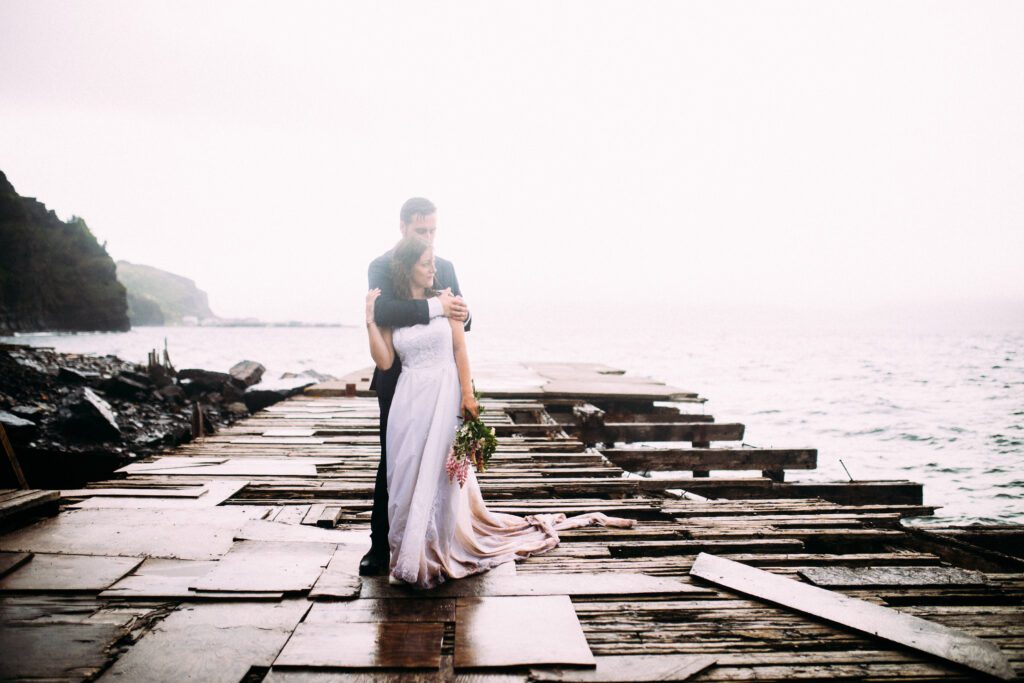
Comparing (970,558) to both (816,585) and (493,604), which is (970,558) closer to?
(816,585)

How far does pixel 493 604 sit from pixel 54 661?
2.17m

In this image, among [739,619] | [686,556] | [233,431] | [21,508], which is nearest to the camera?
[739,619]

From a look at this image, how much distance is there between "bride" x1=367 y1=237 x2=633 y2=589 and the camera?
147 inches

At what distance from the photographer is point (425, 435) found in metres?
3.83

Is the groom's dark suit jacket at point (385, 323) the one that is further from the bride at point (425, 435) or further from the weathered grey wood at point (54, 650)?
the weathered grey wood at point (54, 650)

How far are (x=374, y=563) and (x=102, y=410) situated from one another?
12.8 metres

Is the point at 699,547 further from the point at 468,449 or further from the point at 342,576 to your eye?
the point at 342,576

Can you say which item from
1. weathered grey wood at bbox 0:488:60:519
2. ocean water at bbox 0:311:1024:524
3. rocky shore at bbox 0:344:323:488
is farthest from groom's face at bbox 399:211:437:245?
ocean water at bbox 0:311:1024:524

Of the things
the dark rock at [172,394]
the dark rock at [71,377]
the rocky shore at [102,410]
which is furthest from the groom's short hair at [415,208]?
the dark rock at [71,377]

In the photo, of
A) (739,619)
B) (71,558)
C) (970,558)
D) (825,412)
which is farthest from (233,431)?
(825,412)

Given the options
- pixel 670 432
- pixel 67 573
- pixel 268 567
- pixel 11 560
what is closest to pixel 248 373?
pixel 670 432

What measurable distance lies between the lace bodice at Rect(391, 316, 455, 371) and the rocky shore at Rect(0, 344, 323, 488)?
23.6 feet

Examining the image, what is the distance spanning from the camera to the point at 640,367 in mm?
47312

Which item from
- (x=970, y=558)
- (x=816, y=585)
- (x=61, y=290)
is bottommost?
(x=970, y=558)
